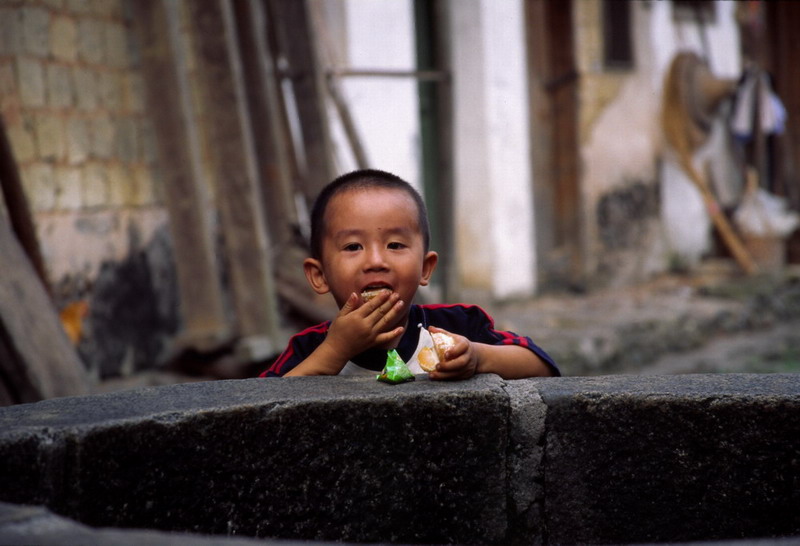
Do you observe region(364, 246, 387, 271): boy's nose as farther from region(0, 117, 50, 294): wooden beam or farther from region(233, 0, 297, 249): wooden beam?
region(233, 0, 297, 249): wooden beam

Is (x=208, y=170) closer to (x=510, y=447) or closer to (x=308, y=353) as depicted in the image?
(x=308, y=353)

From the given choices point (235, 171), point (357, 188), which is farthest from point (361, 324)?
point (235, 171)

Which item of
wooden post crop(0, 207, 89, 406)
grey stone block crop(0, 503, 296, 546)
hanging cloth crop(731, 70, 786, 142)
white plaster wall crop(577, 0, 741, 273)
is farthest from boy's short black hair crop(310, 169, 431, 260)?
hanging cloth crop(731, 70, 786, 142)

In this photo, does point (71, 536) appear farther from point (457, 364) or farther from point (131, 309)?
point (131, 309)

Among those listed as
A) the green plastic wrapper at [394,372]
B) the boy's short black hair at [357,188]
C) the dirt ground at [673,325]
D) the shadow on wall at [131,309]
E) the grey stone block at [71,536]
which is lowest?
the dirt ground at [673,325]

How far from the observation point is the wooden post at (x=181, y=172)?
437 centimetres

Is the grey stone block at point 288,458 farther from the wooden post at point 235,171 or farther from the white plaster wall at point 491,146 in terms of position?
the white plaster wall at point 491,146

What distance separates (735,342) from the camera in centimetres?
678

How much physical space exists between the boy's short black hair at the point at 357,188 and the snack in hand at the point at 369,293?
180 mm

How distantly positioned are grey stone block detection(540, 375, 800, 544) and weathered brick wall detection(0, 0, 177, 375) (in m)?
3.12

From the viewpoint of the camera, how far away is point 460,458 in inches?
62.8

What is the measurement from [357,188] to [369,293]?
0.25 meters

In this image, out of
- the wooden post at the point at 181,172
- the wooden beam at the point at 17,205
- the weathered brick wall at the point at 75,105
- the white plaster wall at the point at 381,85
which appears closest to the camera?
the wooden beam at the point at 17,205

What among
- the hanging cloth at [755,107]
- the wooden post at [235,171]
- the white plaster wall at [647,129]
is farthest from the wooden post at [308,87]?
the hanging cloth at [755,107]
